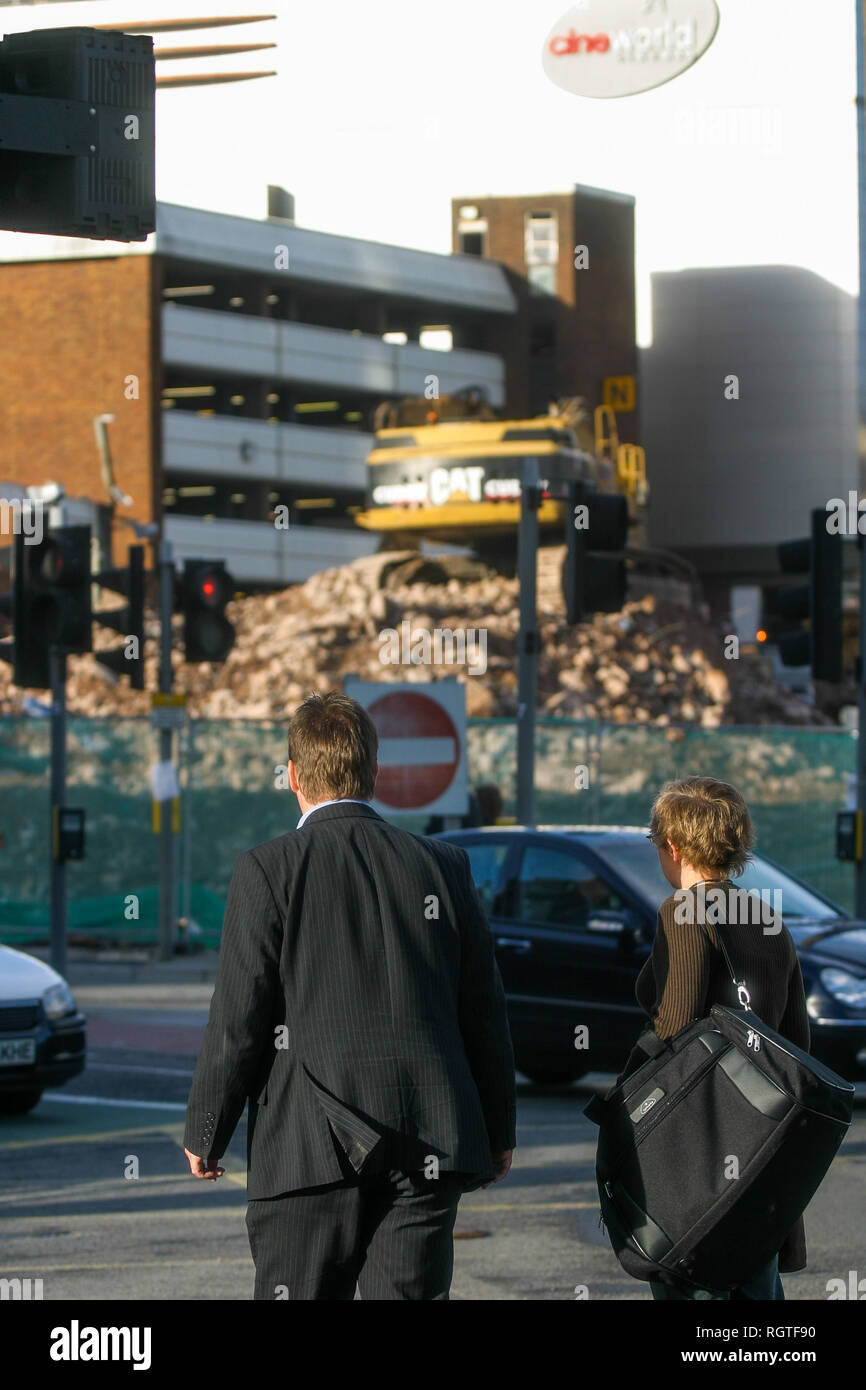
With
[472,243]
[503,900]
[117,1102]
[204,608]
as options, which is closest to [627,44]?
[472,243]

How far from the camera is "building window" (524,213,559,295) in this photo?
210 feet

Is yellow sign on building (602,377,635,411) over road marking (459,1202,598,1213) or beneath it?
over

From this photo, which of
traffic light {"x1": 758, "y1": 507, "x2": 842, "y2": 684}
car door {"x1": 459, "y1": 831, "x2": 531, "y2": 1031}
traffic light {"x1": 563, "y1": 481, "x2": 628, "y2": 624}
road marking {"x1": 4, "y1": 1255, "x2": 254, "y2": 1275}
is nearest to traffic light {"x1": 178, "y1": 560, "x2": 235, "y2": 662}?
traffic light {"x1": 563, "y1": 481, "x2": 628, "y2": 624}

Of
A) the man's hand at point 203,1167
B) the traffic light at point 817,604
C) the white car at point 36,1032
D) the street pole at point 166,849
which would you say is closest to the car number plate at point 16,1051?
the white car at point 36,1032

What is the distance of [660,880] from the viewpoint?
35.5ft

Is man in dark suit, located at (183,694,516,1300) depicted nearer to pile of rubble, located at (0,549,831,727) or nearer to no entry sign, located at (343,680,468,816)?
no entry sign, located at (343,680,468,816)

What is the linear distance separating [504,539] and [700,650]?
13.6 feet

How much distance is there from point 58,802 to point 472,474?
718 inches

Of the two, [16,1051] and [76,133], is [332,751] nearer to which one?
[76,133]

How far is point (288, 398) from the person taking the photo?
203 feet

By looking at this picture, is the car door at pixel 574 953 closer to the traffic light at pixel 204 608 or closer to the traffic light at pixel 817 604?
the traffic light at pixel 817 604

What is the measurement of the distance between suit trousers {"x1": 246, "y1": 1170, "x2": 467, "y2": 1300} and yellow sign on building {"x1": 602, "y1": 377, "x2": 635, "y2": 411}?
57.9 meters

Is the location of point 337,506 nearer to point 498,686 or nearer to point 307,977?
point 498,686
